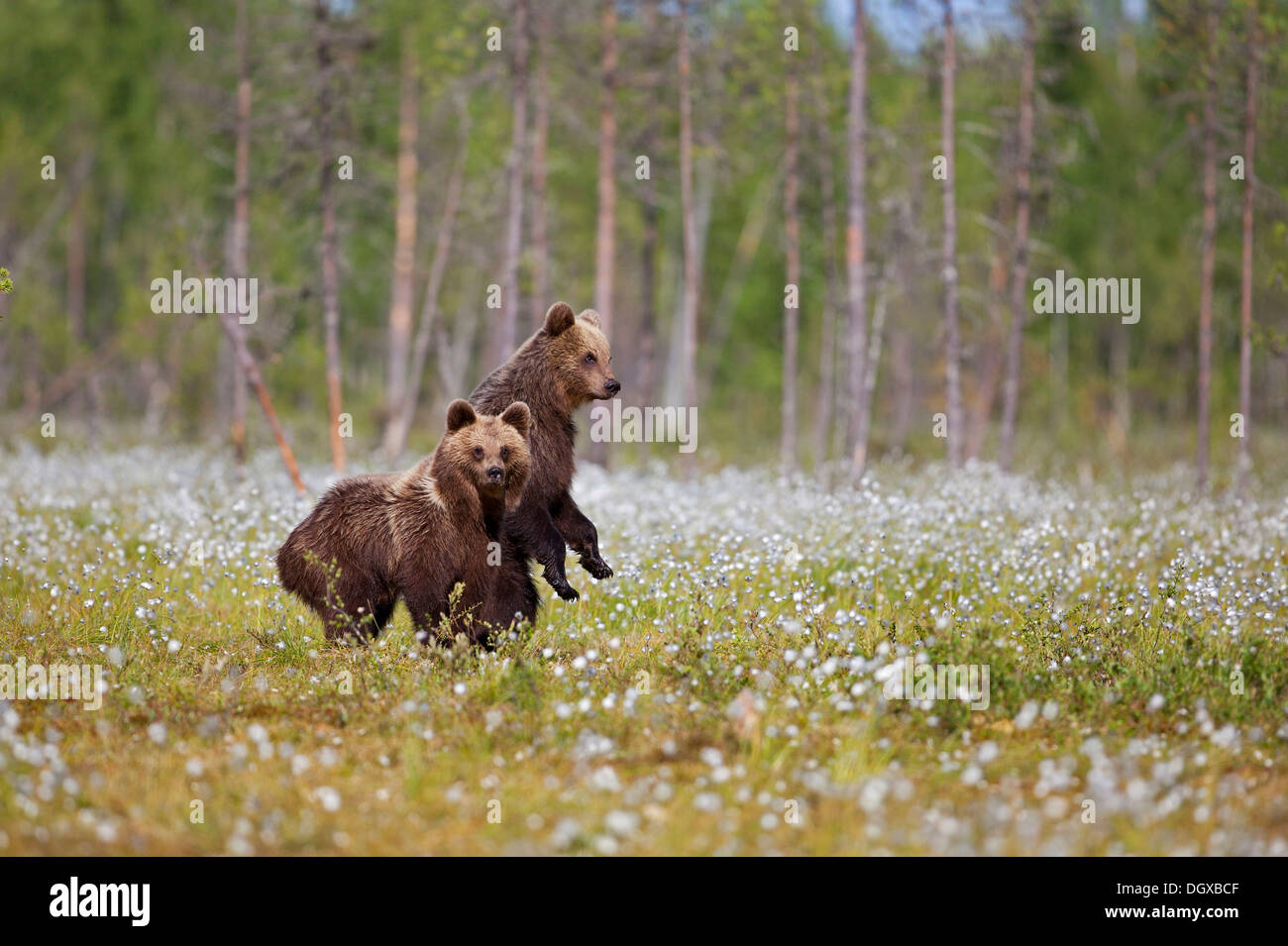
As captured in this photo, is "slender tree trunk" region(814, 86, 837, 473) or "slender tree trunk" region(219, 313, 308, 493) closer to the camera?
"slender tree trunk" region(219, 313, 308, 493)

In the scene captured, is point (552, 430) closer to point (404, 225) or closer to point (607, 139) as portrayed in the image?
point (607, 139)

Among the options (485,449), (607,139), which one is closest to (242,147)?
(607,139)

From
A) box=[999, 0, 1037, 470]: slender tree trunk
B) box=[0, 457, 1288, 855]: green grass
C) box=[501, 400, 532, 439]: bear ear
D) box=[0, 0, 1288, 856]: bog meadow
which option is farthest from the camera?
box=[999, 0, 1037, 470]: slender tree trunk

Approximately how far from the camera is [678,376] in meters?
39.2

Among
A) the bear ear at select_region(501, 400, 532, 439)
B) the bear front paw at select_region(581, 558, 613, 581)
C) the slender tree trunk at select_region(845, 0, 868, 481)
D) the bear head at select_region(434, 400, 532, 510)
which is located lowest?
the bear front paw at select_region(581, 558, 613, 581)

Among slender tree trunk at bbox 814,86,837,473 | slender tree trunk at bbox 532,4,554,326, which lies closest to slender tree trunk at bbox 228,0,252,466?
slender tree trunk at bbox 532,4,554,326

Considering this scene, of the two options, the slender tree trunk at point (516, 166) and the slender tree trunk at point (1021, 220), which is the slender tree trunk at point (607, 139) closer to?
the slender tree trunk at point (516, 166)

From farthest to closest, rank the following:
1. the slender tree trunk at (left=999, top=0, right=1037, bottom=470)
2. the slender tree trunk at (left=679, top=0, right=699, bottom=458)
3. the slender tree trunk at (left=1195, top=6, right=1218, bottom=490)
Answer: the slender tree trunk at (left=679, top=0, right=699, bottom=458) < the slender tree trunk at (left=999, top=0, right=1037, bottom=470) < the slender tree trunk at (left=1195, top=6, right=1218, bottom=490)

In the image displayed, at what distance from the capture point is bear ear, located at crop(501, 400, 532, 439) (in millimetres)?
8289

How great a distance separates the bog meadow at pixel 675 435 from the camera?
5.88 m

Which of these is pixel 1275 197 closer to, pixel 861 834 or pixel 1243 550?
pixel 1243 550

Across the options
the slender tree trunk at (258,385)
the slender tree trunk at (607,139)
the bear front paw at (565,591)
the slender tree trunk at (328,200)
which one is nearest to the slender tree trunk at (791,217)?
the slender tree trunk at (607,139)

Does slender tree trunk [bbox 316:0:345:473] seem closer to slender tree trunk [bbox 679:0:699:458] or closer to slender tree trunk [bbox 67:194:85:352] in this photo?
slender tree trunk [bbox 679:0:699:458]
